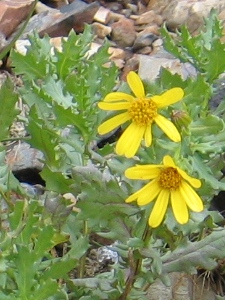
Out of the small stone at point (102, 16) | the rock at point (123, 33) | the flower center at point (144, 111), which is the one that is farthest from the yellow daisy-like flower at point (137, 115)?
the small stone at point (102, 16)

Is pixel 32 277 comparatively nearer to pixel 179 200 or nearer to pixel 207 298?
pixel 179 200

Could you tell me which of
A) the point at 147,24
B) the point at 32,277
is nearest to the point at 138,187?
the point at 32,277

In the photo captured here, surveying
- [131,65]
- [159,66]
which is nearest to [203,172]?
[159,66]

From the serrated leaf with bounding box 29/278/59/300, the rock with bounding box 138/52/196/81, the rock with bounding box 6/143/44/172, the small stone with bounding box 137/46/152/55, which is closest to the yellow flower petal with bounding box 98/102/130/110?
the serrated leaf with bounding box 29/278/59/300

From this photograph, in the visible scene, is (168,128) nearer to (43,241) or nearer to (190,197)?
(190,197)

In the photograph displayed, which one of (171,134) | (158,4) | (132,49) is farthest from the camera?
(158,4)

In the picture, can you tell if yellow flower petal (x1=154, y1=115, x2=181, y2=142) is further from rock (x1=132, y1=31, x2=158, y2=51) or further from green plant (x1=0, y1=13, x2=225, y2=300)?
rock (x1=132, y1=31, x2=158, y2=51)

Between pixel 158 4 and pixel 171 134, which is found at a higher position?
pixel 171 134

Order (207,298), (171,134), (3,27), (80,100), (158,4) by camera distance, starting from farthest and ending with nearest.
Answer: (158,4), (3,27), (207,298), (80,100), (171,134)
